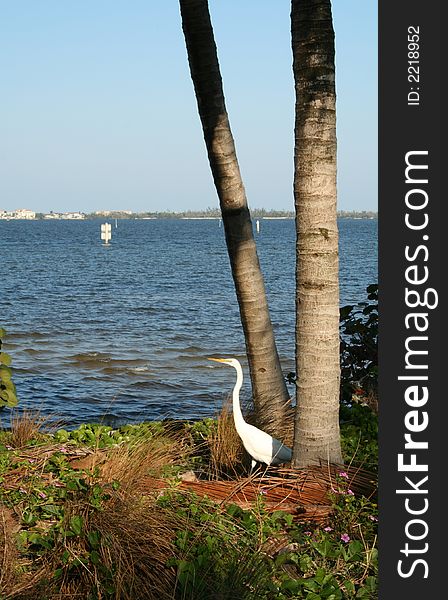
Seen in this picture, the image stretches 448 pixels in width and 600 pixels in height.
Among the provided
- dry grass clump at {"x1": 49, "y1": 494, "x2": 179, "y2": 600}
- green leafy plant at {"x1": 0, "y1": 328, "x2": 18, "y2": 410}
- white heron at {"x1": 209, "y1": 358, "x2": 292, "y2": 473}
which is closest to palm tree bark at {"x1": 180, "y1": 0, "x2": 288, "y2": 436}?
white heron at {"x1": 209, "y1": 358, "x2": 292, "y2": 473}

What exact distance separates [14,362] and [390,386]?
1765 cm

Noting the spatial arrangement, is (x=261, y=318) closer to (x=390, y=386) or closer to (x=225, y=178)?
(x=225, y=178)

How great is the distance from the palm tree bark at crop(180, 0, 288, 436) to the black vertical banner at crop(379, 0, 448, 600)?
322 cm

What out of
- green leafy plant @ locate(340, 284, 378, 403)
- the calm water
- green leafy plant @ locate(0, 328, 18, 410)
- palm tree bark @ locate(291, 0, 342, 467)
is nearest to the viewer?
palm tree bark @ locate(291, 0, 342, 467)

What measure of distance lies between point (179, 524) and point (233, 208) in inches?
129

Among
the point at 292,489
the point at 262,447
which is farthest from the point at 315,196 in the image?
the point at 292,489

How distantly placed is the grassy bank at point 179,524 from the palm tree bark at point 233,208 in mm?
808

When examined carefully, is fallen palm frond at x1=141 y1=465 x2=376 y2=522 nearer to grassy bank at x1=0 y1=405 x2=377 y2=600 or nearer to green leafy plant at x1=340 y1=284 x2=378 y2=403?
grassy bank at x1=0 y1=405 x2=377 y2=600

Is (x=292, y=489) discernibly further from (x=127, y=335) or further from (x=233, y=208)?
(x=127, y=335)

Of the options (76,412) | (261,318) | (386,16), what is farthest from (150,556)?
(76,412)

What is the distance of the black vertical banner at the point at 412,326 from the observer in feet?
12.2

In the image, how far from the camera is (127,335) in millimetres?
26047

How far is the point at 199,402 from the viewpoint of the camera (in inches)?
639

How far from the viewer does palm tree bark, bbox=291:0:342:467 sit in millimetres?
5387
